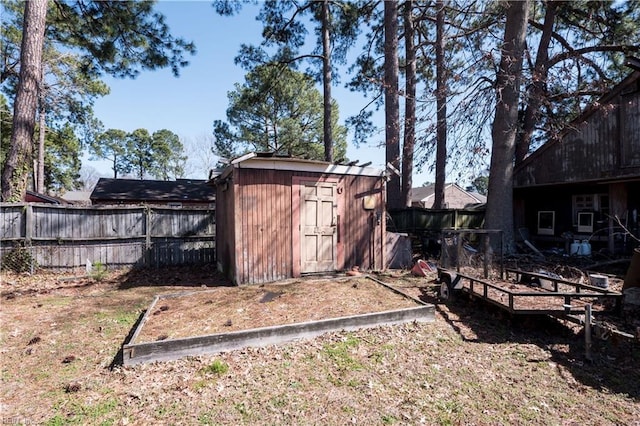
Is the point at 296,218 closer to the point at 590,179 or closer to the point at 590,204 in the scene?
the point at 590,179

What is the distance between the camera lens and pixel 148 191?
18.6m

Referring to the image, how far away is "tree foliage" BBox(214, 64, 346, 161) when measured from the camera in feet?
64.6

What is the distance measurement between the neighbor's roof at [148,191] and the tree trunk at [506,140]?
14232 mm

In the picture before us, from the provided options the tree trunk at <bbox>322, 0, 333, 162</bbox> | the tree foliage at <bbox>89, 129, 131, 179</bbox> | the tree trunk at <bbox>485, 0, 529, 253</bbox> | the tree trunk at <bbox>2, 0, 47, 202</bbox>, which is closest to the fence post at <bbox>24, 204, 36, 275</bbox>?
the tree trunk at <bbox>2, 0, 47, 202</bbox>

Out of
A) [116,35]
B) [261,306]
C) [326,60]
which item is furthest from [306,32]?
[261,306]

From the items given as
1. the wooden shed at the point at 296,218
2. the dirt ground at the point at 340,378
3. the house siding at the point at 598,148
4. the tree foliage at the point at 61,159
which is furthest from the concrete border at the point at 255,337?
the tree foliage at the point at 61,159

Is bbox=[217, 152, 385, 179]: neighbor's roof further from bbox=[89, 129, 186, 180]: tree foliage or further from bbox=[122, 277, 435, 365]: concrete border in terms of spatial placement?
bbox=[89, 129, 186, 180]: tree foliage

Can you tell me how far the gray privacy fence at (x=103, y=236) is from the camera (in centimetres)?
732

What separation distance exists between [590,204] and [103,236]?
Result: 15.8 m

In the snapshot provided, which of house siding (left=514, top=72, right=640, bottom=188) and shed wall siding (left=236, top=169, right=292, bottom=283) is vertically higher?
house siding (left=514, top=72, right=640, bottom=188)

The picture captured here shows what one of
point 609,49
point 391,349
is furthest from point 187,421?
point 609,49

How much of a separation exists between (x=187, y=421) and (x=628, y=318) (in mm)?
6010

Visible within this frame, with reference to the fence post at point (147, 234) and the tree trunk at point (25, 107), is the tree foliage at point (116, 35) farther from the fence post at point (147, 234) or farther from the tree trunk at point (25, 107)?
the fence post at point (147, 234)

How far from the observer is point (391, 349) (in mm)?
3807
